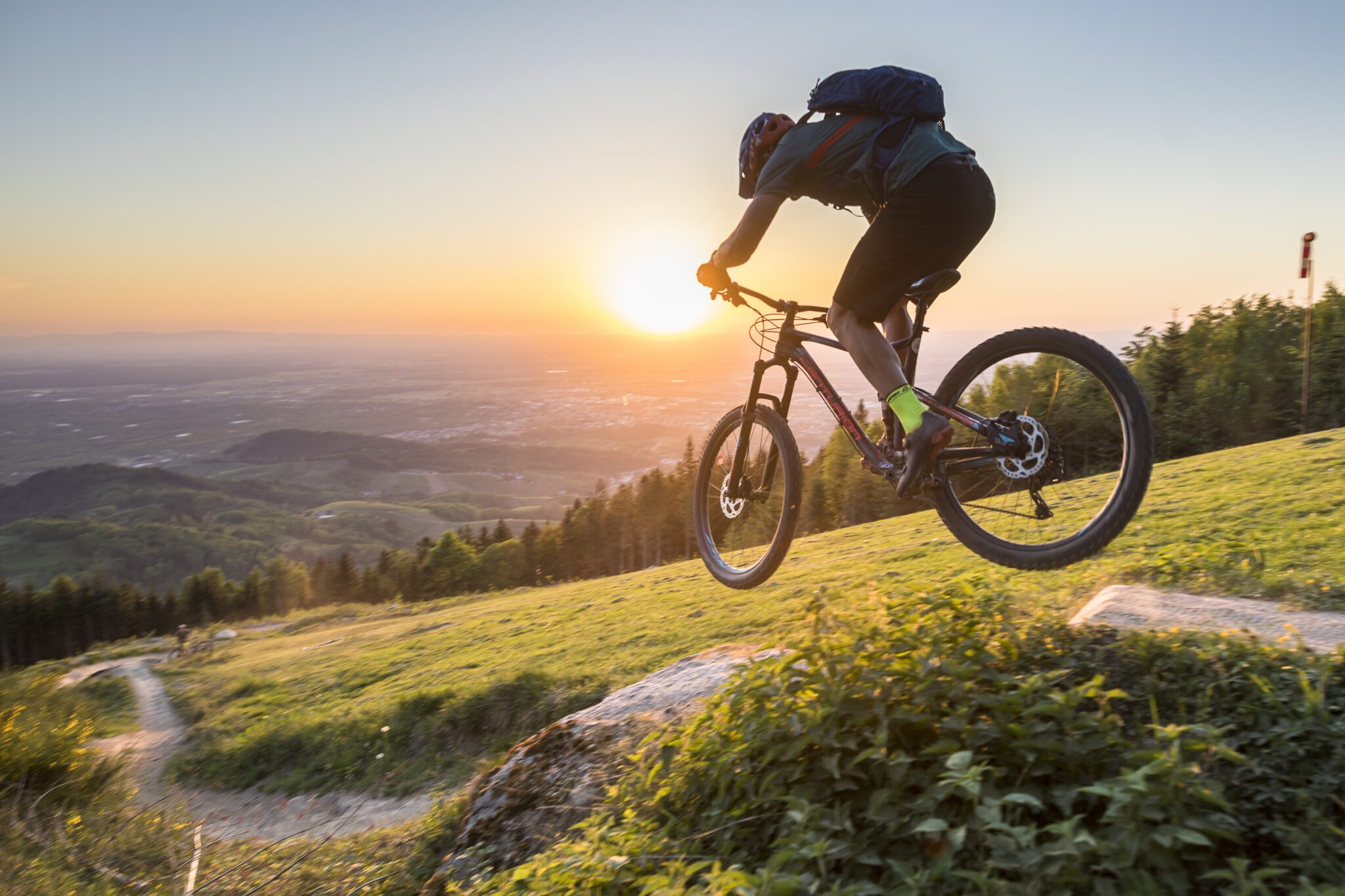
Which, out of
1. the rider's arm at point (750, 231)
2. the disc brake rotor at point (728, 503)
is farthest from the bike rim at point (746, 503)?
the rider's arm at point (750, 231)

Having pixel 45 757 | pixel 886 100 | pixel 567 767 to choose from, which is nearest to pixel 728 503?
pixel 567 767

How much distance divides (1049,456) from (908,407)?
2.58ft

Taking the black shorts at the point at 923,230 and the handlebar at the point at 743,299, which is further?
the handlebar at the point at 743,299

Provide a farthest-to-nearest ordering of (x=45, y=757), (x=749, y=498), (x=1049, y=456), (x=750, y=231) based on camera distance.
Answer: (x=45, y=757), (x=749, y=498), (x=750, y=231), (x=1049, y=456)

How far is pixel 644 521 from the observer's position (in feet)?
249

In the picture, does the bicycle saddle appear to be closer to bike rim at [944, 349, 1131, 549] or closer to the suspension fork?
bike rim at [944, 349, 1131, 549]

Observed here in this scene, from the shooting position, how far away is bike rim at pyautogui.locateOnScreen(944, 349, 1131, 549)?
161 inches

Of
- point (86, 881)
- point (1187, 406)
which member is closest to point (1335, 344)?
point (1187, 406)

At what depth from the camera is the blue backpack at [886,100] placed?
4.09m

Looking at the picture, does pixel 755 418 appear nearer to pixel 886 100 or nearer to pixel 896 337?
pixel 896 337

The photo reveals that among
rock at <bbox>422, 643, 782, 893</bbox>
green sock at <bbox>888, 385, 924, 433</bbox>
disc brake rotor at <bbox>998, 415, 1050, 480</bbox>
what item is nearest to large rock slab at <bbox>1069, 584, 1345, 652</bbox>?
disc brake rotor at <bbox>998, 415, 1050, 480</bbox>

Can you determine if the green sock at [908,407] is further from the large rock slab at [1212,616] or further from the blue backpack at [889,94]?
the blue backpack at [889,94]

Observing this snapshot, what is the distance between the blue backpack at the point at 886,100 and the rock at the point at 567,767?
2.91 meters

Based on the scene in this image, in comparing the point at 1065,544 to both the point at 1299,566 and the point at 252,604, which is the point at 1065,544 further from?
the point at 252,604
